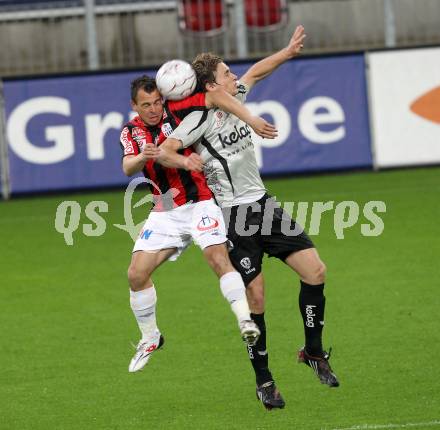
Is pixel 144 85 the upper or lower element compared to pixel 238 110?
upper

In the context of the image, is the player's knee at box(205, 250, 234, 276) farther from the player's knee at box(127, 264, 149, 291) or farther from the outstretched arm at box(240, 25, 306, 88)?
the outstretched arm at box(240, 25, 306, 88)

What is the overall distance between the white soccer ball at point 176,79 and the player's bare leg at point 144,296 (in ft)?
3.78

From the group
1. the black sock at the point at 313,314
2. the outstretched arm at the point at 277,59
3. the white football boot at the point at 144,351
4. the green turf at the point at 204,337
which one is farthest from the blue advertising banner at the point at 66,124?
the black sock at the point at 313,314

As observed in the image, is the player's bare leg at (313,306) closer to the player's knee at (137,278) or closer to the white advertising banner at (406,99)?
the player's knee at (137,278)

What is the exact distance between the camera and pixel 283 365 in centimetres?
1029

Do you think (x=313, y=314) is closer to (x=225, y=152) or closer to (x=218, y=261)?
(x=218, y=261)

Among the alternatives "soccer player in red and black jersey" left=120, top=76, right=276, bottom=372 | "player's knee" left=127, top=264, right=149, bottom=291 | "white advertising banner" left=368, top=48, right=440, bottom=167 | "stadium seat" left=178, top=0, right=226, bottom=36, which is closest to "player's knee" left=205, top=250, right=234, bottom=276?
"soccer player in red and black jersey" left=120, top=76, right=276, bottom=372

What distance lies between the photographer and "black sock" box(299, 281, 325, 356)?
9.09 meters

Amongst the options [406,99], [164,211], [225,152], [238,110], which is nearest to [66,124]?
[406,99]

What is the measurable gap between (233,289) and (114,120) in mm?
10809

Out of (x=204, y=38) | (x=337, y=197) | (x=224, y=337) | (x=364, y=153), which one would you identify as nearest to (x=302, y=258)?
(x=224, y=337)

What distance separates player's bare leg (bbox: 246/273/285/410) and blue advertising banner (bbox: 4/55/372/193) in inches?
391

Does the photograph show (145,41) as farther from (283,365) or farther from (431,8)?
(283,365)

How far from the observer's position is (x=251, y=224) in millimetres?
8938
